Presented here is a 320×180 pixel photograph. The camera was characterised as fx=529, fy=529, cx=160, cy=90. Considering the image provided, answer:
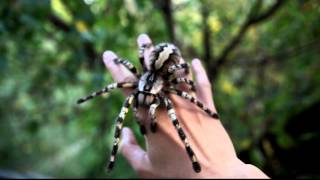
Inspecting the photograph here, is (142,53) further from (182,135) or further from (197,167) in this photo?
(197,167)

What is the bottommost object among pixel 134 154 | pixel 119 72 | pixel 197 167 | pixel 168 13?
pixel 197 167

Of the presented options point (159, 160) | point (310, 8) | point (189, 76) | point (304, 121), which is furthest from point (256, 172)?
point (304, 121)

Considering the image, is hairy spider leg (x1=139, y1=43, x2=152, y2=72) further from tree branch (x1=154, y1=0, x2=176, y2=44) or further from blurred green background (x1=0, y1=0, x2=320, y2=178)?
tree branch (x1=154, y1=0, x2=176, y2=44)

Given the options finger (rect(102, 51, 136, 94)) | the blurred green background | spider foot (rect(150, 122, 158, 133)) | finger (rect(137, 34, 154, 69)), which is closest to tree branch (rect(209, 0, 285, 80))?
the blurred green background

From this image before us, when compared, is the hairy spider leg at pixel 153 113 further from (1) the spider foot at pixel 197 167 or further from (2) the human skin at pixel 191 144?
(1) the spider foot at pixel 197 167

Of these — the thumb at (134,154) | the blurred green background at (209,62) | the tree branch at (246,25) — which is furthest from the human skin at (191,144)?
the tree branch at (246,25)

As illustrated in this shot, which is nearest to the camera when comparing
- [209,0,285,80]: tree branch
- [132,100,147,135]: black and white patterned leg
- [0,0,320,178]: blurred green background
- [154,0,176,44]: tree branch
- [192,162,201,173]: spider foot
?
[192,162,201,173]: spider foot

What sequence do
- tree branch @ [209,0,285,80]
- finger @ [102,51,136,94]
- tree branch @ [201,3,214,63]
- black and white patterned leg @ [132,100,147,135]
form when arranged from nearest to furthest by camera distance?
black and white patterned leg @ [132,100,147,135]
finger @ [102,51,136,94]
tree branch @ [209,0,285,80]
tree branch @ [201,3,214,63]

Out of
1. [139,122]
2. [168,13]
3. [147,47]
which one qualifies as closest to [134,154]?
[139,122]

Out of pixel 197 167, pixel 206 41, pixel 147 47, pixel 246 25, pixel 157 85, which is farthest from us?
pixel 206 41
